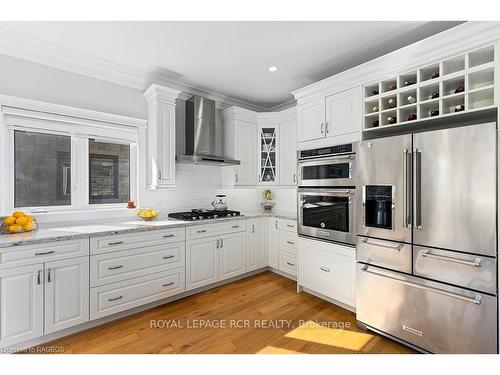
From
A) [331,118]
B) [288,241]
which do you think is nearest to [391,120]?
[331,118]

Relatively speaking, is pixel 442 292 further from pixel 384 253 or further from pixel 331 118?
pixel 331 118

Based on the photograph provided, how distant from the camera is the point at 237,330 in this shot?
7.70ft

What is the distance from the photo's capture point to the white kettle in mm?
3792

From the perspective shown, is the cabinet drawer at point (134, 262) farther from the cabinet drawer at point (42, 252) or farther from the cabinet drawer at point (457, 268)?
the cabinet drawer at point (457, 268)

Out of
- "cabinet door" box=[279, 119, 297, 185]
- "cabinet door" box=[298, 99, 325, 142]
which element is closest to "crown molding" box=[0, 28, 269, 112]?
"cabinet door" box=[279, 119, 297, 185]

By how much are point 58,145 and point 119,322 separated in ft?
6.47

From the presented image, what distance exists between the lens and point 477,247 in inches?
68.2

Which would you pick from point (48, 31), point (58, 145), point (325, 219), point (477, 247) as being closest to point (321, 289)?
point (325, 219)

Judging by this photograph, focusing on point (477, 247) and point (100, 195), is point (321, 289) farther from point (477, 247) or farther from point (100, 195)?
point (100, 195)

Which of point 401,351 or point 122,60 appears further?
point 122,60

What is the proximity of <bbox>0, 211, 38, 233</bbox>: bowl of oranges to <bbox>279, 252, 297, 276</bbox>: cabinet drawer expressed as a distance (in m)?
2.87

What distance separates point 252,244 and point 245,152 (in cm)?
137

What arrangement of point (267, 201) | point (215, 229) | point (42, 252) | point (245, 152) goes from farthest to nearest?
point (267, 201)
point (245, 152)
point (215, 229)
point (42, 252)

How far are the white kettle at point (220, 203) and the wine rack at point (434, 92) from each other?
85.2 inches
